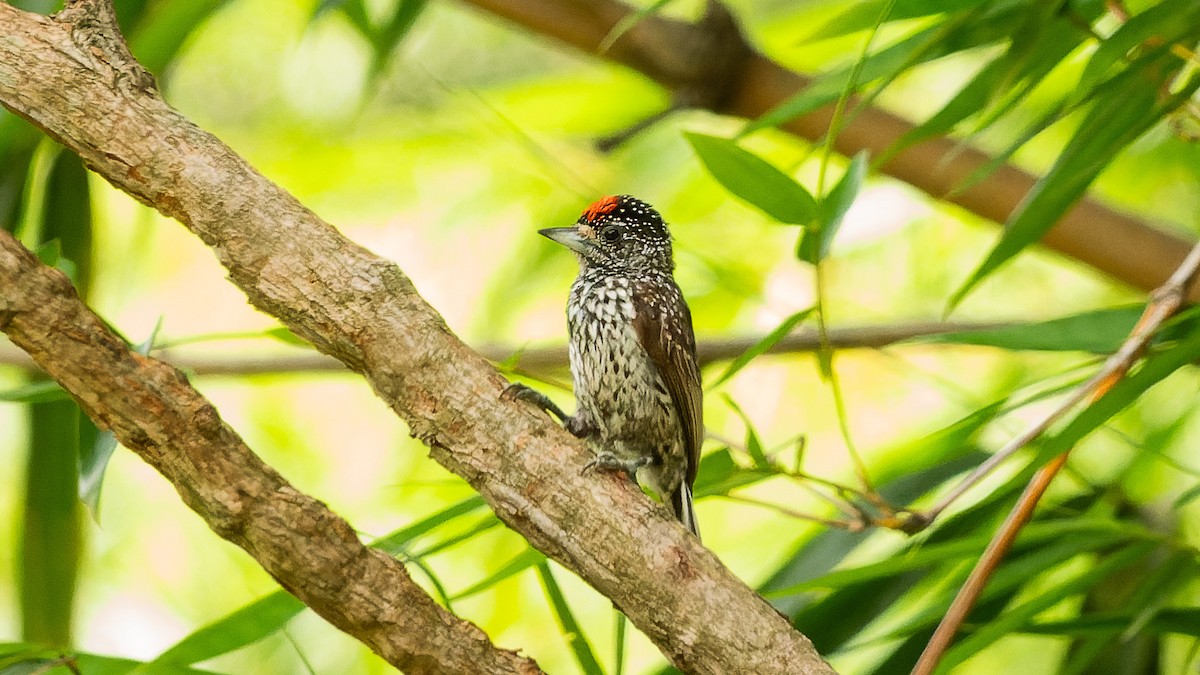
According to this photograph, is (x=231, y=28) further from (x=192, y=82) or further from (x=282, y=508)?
(x=282, y=508)

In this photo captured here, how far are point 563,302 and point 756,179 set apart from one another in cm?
269

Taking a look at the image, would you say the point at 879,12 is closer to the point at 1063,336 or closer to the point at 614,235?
the point at 1063,336

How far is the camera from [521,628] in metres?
4.19

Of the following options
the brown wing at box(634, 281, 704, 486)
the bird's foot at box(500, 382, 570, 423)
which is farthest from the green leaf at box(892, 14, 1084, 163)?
the brown wing at box(634, 281, 704, 486)

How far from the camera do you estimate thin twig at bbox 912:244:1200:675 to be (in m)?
1.81

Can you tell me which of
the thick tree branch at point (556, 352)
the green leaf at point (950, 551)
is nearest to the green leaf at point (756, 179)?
the green leaf at point (950, 551)

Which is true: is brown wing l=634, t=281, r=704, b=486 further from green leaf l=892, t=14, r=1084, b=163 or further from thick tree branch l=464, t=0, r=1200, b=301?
green leaf l=892, t=14, r=1084, b=163

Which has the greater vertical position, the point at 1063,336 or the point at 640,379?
the point at 640,379

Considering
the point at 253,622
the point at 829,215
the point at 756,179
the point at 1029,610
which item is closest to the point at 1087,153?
the point at 829,215

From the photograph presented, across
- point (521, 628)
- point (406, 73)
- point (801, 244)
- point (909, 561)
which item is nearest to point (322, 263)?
point (801, 244)

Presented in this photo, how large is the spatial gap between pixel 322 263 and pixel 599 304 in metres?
1.23

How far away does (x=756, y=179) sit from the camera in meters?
1.87

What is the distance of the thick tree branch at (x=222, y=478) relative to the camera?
1.54 m

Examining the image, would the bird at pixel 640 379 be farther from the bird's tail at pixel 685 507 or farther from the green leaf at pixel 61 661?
the green leaf at pixel 61 661
